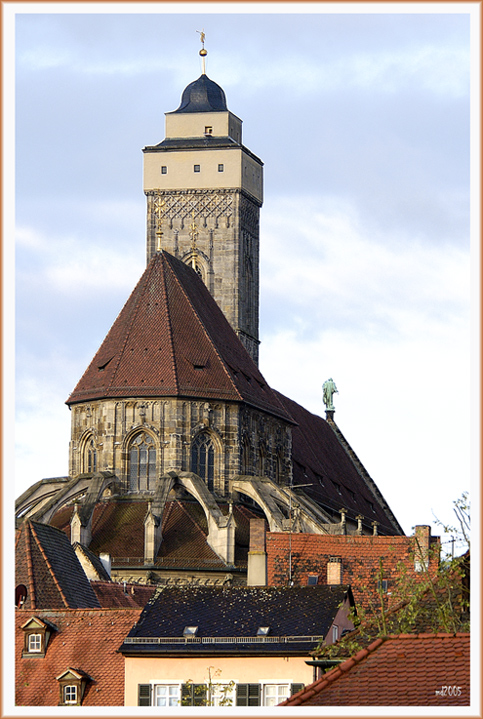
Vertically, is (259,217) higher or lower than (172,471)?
higher

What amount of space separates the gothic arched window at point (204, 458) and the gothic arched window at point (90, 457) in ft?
12.6

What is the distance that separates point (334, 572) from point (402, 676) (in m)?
18.4

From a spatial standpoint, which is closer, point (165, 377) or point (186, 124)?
point (165, 377)

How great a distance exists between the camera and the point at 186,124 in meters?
107

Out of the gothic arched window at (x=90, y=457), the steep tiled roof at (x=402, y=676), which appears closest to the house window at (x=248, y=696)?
the steep tiled roof at (x=402, y=676)

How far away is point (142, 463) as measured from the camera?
72.2 metres

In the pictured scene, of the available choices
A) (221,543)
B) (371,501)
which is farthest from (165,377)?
(371,501)

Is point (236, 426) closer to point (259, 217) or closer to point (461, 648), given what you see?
point (259, 217)

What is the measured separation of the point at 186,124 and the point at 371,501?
24.1 meters

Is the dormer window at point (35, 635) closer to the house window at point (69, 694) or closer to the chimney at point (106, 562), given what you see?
the house window at point (69, 694)

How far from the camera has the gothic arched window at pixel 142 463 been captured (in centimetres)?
7206

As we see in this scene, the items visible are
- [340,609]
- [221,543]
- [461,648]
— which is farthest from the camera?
[221,543]

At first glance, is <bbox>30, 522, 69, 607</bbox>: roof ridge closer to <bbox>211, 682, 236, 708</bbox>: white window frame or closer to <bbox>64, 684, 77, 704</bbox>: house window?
<bbox>64, 684, 77, 704</bbox>: house window

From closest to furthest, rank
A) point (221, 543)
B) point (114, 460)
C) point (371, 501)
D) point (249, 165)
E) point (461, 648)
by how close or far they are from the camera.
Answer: point (461, 648)
point (221, 543)
point (114, 460)
point (371, 501)
point (249, 165)
